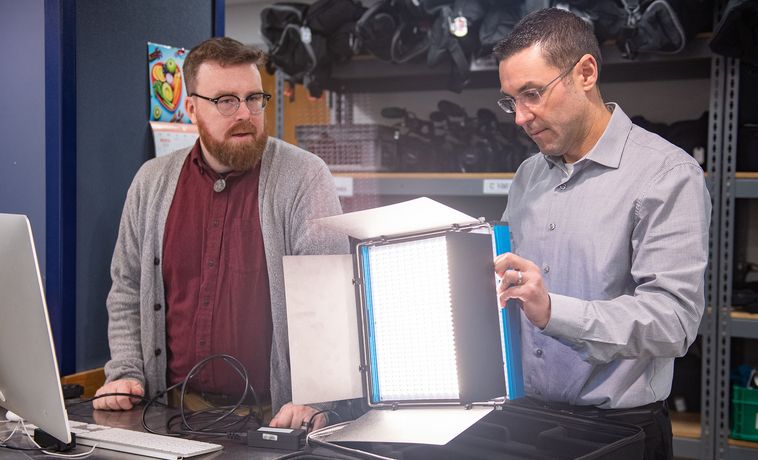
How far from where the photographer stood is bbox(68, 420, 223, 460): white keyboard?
143 cm

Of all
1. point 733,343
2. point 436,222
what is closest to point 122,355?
point 436,222

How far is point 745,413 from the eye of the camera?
317 cm

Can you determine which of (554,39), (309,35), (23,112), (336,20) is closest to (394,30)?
(336,20)

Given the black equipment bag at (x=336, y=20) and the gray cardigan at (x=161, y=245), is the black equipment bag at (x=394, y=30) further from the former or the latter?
the gray cardigan at (x=161, y=245)

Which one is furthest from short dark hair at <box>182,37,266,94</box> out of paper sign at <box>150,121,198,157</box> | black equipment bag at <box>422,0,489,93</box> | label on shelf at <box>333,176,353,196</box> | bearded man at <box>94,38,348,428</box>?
label on shelf at <box>333,176,353,196</box>

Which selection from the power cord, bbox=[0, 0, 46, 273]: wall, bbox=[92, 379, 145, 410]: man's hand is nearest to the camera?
the power cord

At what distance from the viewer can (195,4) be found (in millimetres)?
2549

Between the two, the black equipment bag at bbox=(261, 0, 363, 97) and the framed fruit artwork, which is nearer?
the framed fruit artwork

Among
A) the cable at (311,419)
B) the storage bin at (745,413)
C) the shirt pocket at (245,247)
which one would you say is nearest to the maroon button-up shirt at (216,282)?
the shirt pocket at (245,247)

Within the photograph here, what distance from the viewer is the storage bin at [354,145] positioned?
3.69 m

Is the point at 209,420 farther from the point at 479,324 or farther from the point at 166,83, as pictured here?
the point at 166,83

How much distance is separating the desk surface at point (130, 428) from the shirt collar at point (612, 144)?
0.87 m

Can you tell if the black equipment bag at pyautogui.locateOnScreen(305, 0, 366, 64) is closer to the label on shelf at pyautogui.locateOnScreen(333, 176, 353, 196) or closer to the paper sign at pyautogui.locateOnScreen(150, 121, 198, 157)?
the label on shelf at pyautogui.locateOnScreen(333, 176, 353, 196)

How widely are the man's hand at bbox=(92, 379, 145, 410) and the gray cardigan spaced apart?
71 mm
